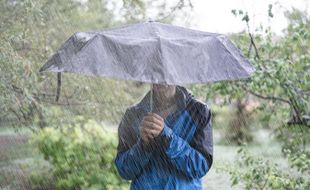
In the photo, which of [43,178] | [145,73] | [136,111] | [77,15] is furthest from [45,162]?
[145,73]

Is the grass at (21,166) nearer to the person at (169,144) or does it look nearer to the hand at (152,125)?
the person at (169,144)

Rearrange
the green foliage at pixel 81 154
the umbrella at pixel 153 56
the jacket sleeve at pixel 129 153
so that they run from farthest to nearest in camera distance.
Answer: the green foliage at pixel 81 154, the jacket sleeve at pixel 129 153, the umbrella at pixel 153 56

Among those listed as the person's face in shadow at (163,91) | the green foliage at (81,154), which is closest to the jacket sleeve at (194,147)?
the person's face in shadow at (163,91)

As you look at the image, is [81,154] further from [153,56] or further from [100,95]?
Answer: [153,56]

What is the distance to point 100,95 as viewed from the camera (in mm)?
7352

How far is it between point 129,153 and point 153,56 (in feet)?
1.92

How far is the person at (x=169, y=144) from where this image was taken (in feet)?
8.98

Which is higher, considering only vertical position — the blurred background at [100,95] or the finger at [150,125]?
the finger at [150,125]

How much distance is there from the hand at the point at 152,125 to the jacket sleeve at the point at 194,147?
0.11 feet

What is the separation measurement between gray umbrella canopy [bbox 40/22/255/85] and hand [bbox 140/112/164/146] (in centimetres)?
26

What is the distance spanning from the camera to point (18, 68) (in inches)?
203

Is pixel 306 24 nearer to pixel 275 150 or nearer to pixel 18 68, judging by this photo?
pixel 18 68

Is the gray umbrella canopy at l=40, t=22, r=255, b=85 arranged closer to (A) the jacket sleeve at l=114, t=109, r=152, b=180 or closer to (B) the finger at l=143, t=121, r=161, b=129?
(B) the finger at l=143, t=121, r=161, b=129

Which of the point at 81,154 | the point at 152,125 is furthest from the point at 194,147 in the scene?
the point at 81,154
